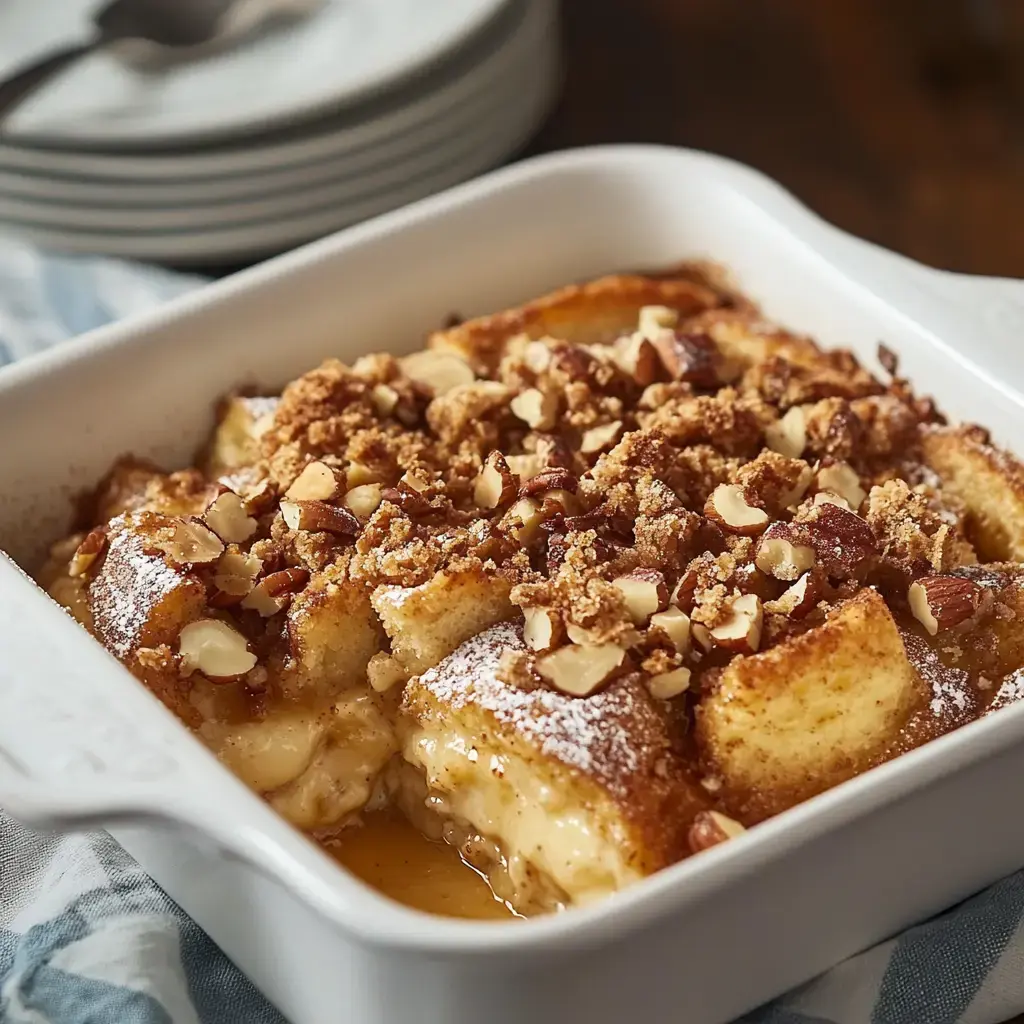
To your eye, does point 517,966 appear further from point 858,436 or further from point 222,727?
point 858,436

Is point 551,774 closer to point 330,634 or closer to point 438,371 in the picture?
point 330,634

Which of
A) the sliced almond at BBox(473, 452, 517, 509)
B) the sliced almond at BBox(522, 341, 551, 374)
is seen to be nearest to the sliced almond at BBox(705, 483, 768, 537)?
the sliced almond at BBox(473, 452, 517, 509)

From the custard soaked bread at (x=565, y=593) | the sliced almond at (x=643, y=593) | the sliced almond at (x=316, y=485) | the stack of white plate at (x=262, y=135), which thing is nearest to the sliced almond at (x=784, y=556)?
the custard soaked bread at (x=565, y=593)

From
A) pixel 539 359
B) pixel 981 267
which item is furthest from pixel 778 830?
pixel 981 267

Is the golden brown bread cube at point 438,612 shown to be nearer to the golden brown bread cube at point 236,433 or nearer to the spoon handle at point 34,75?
the golden brown bread cube at point 236,433

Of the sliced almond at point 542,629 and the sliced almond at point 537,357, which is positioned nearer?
the sliced almond at point 542,629

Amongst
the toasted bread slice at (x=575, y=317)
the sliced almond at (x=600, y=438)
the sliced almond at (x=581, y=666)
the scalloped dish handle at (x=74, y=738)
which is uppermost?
the scalloped dish handle at (x=74, y=738)
